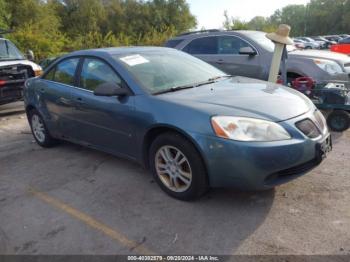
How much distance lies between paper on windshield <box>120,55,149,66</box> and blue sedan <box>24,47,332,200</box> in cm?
1

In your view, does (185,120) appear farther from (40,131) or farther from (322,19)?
(322,19)

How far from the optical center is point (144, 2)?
44750 millimetres

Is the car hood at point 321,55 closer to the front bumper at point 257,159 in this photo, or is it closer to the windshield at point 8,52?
the front bumper at point 257,159

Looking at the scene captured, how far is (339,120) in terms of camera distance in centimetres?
544

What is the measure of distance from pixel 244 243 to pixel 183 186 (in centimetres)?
88

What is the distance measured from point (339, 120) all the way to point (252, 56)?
2.52 meters

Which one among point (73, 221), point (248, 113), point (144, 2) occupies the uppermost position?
point (144, 2)

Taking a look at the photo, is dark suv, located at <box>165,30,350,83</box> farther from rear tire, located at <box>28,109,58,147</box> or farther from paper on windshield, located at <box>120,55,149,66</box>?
rear tire, located at <box>28,109,58,147</box>

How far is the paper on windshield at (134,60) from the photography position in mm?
3999

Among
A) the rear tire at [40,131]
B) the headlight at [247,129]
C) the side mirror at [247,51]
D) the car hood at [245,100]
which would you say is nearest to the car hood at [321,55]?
the side mirror at [247,51]

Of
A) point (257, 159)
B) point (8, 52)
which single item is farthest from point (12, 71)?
point (257, 159)

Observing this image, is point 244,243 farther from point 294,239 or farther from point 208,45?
point 208,45

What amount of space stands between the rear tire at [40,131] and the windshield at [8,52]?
3800mm

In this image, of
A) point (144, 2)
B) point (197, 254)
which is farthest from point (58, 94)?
point (144, 2)
